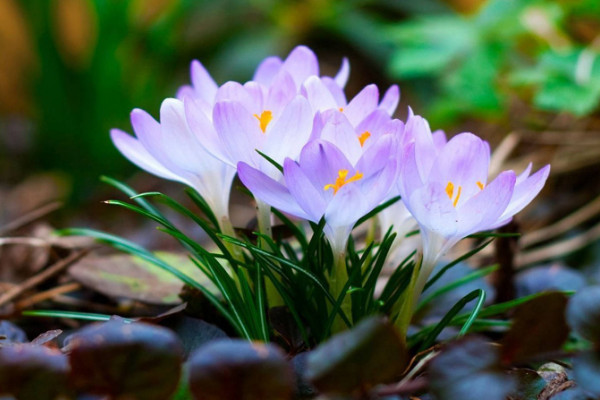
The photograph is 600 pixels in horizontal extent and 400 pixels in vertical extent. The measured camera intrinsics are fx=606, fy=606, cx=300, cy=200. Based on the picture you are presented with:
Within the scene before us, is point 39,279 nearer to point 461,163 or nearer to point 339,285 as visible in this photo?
point 339,285

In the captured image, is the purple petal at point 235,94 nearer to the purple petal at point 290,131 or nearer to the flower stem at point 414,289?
the purple petal at point 290,131

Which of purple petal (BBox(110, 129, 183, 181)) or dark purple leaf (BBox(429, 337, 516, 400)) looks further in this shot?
purple petal (BBox(110, 129, 183, 181))

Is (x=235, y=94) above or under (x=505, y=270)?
above

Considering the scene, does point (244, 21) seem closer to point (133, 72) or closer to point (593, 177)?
point (133, 72)

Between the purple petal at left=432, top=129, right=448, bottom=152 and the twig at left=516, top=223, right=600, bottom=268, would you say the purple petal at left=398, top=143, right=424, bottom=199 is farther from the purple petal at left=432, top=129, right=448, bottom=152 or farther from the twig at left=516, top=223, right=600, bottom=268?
the twig at left=516, top=223, right=600, bottom=268

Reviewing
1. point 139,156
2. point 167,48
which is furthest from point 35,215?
point 167,48

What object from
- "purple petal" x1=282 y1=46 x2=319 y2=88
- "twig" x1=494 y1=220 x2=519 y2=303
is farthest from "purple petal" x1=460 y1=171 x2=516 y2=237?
"twig" x1=494 y1=220 x2=519 y2=303

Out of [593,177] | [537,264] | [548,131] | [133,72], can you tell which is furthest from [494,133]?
[133,72]

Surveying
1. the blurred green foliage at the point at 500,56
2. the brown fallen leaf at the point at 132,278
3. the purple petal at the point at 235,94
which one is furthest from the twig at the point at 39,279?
the blurred green foliage at the point at 500,56
